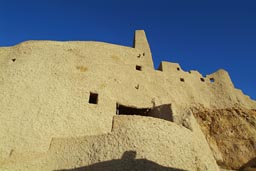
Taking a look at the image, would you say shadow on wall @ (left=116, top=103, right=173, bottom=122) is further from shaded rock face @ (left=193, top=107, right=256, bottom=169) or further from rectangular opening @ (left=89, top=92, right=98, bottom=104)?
shaded rock face @ (left=193, top=107, right=256, bottom=169)

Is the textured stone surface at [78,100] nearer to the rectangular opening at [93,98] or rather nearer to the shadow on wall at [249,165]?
the rectangular opening at [93,98]

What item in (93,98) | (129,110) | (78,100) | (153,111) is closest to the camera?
(78,100)

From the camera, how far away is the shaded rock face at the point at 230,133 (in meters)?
12.9

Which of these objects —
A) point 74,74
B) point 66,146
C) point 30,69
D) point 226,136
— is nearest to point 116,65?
point 74,74

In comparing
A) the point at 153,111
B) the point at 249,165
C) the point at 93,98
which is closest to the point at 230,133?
the point at 249,165

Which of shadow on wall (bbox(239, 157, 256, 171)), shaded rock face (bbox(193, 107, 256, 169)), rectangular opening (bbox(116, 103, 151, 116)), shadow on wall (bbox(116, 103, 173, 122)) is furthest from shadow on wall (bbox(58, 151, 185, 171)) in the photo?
shadow on wall (bbox(239, 157, 256, 171))

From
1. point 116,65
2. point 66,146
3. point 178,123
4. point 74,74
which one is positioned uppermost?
point 116,65

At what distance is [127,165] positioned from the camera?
7906mm

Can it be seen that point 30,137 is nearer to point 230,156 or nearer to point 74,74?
point 74,74

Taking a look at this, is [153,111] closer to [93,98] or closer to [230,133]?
[93,98]

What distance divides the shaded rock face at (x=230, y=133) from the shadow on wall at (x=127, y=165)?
20.7 ft

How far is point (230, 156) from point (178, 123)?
485cm

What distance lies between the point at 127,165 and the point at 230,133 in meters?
8.63

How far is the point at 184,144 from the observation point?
9.05 meters
